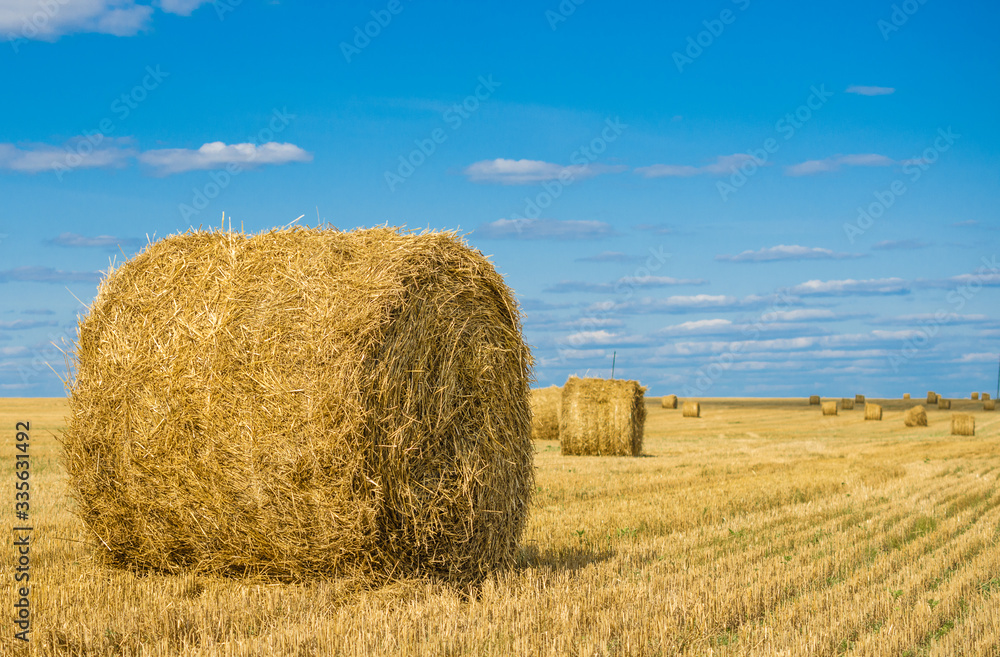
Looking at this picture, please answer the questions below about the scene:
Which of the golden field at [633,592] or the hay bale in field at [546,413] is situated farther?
the hay bale in field at [546,413]

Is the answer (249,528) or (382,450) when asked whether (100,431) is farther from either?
(382,450)

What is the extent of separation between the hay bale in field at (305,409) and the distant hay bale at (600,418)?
43.5 ft

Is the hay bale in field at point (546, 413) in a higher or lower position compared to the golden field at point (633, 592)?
higher

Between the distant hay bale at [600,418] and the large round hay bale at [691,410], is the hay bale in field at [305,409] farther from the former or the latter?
the large round hay bale at [691,410]

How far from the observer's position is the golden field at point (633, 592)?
5441mm

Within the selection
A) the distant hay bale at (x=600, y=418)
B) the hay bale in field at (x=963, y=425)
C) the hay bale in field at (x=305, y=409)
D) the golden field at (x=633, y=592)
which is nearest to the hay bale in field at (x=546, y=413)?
the distant hay bale at (x=600, y=418)

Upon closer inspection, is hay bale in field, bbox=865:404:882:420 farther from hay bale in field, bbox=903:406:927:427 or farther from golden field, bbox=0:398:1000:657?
golden field, bbox=0:398:1000:657

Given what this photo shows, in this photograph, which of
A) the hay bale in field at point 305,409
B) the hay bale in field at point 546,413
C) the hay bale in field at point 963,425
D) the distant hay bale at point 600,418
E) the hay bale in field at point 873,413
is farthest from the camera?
the hay bale in field at point 873,413

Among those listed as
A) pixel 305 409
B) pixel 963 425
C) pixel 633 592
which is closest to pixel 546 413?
pixel 963 425

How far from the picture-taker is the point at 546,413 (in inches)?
1008

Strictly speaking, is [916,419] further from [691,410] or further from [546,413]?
[546,413]

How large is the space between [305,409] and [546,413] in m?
19.4

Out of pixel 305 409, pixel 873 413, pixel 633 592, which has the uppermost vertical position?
pixel 305 409

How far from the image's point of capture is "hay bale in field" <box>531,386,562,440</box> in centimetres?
2558
